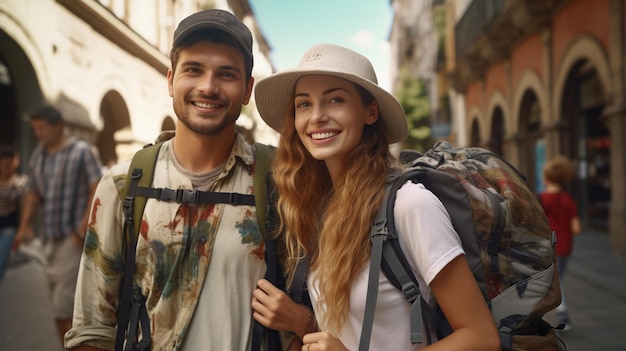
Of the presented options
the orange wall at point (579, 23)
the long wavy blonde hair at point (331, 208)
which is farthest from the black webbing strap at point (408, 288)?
the orange wall at point (579, 23)

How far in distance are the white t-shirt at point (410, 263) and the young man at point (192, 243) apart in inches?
13.6

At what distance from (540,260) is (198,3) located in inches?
264

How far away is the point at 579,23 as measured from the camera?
1020cm

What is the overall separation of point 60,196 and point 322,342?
322 centimetres

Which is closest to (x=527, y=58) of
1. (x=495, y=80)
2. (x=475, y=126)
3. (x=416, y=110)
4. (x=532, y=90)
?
(x=532, y=90)

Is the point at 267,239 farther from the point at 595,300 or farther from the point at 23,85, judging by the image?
the point at 23,85

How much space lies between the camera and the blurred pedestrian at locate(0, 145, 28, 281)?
5078mm

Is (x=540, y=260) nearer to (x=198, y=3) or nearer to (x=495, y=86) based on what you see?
(x=198, y=3)

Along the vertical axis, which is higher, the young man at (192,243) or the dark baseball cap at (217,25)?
the dark baseball cap at (217,25)

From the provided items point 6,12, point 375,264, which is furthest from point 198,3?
point 375,264

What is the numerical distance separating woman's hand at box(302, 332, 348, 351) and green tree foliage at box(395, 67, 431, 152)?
102 feet

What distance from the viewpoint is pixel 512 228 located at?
61.1 inches

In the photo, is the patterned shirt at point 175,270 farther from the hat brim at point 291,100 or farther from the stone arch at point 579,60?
the stone arch at point 579,60

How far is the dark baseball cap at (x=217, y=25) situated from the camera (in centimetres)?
181
